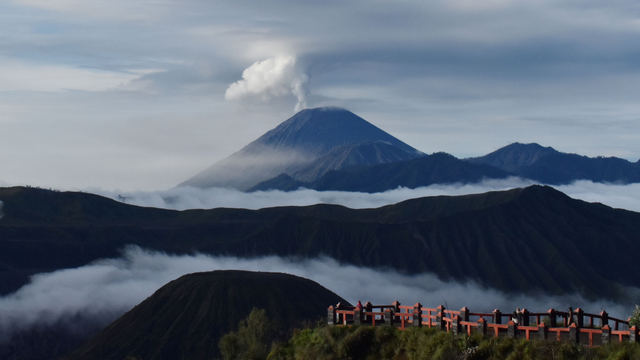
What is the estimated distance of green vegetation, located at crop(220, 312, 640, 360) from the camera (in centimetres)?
2544

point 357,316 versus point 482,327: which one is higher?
point 482,327

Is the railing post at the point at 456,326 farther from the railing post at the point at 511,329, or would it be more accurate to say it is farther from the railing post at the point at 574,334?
the railing post at the point at 574,334

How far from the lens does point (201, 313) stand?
5773 inches

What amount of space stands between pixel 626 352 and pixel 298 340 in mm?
14956

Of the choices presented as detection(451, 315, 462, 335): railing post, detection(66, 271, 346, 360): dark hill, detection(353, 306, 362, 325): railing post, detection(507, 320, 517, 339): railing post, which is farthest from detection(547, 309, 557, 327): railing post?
detection(66, 271, 346, 360): dark hill

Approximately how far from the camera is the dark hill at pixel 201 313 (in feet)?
455

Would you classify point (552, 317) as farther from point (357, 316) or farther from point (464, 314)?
point (357, 316)

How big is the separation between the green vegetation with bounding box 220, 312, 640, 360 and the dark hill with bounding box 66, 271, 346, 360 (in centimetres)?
10265

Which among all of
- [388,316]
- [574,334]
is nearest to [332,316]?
[388,316]

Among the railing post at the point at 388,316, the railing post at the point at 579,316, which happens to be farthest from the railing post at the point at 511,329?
the railing post at the point at 388,316

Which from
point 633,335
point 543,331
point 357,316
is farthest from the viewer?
point 357,316

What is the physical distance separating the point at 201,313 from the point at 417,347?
4773 inches

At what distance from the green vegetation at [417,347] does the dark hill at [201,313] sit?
103 m

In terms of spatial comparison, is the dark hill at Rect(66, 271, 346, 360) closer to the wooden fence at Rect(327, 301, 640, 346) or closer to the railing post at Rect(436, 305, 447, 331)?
the wooden fence at Rect(327, 301, 640, 346)
